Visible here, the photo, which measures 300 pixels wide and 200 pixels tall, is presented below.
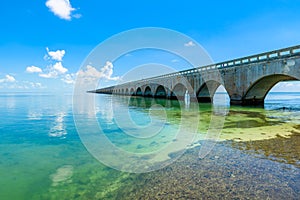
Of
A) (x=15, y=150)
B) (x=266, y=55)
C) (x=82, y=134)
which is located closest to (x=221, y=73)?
(x=266, y=55)

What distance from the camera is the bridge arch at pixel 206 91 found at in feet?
76.8

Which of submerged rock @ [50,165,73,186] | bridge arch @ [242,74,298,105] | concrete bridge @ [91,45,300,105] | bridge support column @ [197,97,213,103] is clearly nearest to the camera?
submerged rock @ [50,165,73,186]

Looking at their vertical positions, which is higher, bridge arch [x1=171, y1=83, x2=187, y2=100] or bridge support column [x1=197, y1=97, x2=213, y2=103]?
bridge arch [x1=171, y1=83, x2=187, y2=100]

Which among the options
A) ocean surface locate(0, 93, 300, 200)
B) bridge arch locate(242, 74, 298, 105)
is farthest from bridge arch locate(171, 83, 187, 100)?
ocean surface locate(0, 93, 300, 200)

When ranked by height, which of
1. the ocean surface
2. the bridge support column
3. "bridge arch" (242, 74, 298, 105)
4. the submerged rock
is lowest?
the submerged rock

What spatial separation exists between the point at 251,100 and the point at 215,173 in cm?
1652

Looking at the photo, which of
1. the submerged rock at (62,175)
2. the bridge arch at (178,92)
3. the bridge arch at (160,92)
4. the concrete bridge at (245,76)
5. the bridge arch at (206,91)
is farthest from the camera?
the bridge arch at (160,92)

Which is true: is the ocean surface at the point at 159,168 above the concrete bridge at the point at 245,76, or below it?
below

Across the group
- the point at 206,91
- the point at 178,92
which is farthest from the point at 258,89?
the point at 178,92

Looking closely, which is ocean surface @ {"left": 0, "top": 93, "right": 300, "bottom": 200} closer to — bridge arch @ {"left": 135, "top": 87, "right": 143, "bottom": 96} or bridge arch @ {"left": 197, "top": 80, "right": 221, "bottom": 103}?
bridge arch @ {"left": 197, "top": 80, "right": 221, "bottom": 103}

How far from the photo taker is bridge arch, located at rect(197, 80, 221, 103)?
2342 centimetres

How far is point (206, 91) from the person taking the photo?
25.2 m

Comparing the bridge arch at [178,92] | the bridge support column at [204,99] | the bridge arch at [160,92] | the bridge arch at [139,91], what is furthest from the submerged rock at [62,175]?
the bridge arch at [139,91]

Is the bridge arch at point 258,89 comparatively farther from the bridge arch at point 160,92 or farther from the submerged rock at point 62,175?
the bridge arch at point 160,92
